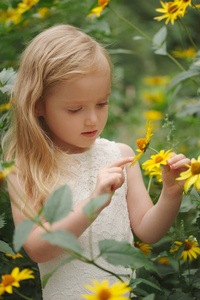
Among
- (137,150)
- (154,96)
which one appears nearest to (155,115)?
(154,96)

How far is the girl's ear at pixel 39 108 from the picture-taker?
109 cm

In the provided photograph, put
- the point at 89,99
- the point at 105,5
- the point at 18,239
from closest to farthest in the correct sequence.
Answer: the point at 18,239, the point at 89,99, the point at 105,5

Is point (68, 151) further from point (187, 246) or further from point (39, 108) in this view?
point (187, 246)

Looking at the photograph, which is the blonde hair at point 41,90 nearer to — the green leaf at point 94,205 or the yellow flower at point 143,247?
the yellow flower at point 143,247

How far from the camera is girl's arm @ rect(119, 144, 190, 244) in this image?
0.95 m

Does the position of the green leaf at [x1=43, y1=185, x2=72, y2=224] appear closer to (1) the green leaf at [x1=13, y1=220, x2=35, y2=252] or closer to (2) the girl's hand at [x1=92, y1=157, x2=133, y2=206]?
(1) the green leaf at [x1=13, y1=220, x2=35, y2=252]

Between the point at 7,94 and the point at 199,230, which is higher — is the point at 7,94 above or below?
above

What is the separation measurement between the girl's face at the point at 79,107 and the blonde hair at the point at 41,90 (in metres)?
0.02

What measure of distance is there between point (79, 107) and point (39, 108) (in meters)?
0.14

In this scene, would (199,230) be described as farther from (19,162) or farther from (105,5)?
(105,5)

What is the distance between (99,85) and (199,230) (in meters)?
0.40

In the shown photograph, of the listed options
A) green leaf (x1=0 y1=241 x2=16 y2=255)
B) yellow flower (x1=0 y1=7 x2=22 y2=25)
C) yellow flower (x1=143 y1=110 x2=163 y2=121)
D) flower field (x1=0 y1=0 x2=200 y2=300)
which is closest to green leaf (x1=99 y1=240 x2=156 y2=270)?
flower field (x1=0 y1=0 x2=200 y2=300)

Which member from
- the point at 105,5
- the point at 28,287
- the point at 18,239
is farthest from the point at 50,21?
the point at 18,239

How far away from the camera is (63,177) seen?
109 centimetres
